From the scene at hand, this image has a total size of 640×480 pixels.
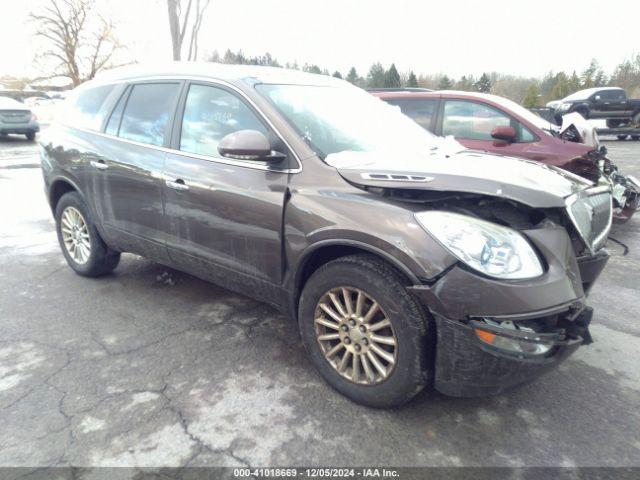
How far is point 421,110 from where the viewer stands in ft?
21.7

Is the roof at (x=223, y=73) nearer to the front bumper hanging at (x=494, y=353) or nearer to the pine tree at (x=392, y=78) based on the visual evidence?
the front bumper hanging at (x=494, y=353)

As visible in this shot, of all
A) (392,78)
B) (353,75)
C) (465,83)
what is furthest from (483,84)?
(353,75)

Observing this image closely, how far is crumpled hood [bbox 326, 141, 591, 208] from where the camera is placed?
2250 mm

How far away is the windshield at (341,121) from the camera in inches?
116

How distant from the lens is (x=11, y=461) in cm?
218

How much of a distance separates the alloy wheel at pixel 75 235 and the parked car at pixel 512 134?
14.7ft

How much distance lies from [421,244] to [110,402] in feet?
6.28

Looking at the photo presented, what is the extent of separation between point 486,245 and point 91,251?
11.7 ft

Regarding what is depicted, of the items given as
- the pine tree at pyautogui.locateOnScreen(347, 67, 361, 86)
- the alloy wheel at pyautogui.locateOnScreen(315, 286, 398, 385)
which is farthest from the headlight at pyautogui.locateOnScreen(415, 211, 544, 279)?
the pine tree at pyautogui.locateOnScreen(347, 67, 361, 86)

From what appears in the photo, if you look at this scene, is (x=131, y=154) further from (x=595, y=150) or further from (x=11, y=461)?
(x=595, y=150)

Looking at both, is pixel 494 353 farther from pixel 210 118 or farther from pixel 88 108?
pixel 88 108

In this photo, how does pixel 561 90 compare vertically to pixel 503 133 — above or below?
below

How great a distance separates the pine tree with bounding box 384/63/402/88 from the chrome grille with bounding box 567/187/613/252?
48.1 m

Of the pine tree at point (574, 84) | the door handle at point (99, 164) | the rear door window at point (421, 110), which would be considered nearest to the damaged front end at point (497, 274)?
the door handle at point (99, 164)
